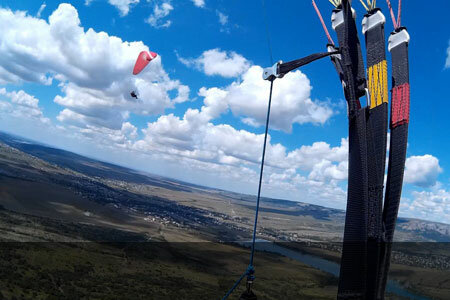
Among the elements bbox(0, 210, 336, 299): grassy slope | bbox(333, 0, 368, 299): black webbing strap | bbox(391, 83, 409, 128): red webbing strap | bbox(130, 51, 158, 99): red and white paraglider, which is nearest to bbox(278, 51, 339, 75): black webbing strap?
bbox(333, 0, 368, 299): black webbing strap

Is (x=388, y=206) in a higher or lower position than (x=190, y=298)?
higher

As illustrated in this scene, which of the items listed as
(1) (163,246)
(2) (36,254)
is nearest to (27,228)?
(2) (36,254)

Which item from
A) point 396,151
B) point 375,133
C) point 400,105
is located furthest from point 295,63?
point 396,151

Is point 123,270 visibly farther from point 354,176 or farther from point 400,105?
point 400,105

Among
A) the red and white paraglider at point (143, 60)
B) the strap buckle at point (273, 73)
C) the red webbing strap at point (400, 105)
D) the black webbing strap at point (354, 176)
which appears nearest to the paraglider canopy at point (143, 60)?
the red and white paraglider at point (143, 60)

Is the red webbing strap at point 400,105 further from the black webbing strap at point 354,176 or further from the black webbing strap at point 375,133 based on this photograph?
the black webbing strap at point 354,176

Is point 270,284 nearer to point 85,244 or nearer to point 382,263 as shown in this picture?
point 85,244

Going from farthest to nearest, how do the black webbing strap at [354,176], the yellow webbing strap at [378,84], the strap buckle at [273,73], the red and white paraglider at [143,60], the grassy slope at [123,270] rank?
1. the grassy slope at [123,270]
2. the red and white paraglider at [143,60]
3. the yellow webbing strap at [378,84]
4. the black webbing strap at [354,176]
5. the strap buckle at [273,73]

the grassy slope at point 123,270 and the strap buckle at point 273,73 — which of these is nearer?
the strap buckle at point 273,73
